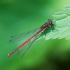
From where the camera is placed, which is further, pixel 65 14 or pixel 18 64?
pixel 18 64

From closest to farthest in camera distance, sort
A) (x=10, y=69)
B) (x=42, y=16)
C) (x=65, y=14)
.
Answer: (x=65, y=14)
(x=10, y=69)
(x=42, y=16)

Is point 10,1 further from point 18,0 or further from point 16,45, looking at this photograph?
point 16,45

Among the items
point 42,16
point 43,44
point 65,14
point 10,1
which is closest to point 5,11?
point 10,1

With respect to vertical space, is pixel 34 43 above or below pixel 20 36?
below

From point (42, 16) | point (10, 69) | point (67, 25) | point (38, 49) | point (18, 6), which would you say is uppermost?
point (18, 6)

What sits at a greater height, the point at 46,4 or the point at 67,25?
the point at 46,4

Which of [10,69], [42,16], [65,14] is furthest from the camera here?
[42,16]

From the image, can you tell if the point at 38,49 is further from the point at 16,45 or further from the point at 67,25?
the point at 67,25

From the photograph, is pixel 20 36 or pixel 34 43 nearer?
pixel 20 36
